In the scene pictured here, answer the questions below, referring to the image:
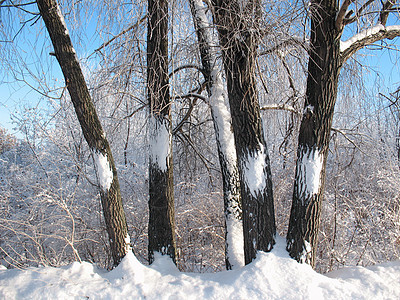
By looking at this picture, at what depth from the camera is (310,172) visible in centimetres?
264

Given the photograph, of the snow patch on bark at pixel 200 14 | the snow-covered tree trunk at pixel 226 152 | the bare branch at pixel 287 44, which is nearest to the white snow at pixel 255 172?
the snow-covered tree trunk at pixel 226 152

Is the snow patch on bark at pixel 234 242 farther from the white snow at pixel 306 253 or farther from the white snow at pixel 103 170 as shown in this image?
the white snow at pixel 103 170

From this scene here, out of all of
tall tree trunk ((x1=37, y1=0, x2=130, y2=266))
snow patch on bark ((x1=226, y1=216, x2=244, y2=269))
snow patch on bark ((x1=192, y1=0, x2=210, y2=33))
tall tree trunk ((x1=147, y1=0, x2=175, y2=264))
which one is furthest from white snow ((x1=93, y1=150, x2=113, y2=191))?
snow patch on bark ((x1=192, y1=0, x2=210, y2=33))

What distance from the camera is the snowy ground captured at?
91.8 inches

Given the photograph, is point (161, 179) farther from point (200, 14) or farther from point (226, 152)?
point (200, 14)

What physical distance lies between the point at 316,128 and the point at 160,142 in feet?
5.65

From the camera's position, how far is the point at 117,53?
3.11 m

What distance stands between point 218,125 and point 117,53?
146cm

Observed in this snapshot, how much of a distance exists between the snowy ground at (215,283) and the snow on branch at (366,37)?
202 centimetres

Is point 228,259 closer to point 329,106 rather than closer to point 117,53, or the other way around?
point 329,106

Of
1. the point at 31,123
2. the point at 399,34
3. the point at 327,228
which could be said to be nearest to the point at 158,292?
the point at 399,34

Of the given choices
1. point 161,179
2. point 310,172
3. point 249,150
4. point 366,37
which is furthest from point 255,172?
point 366,37

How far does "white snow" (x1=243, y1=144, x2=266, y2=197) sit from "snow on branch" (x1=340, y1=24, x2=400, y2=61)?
129cm

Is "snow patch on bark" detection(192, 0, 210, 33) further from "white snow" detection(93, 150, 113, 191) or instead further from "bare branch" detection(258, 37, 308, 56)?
"white snow" detection(93, 150, 113, 191)
